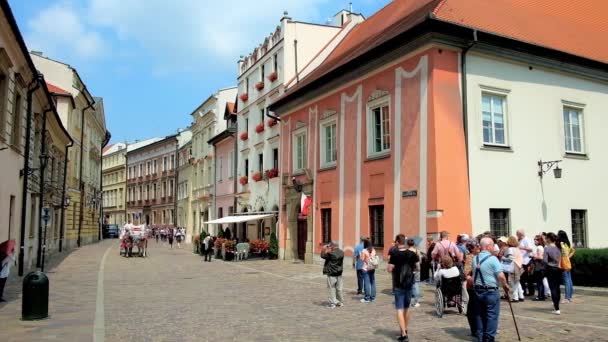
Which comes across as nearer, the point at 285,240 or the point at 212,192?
the point at 285,240

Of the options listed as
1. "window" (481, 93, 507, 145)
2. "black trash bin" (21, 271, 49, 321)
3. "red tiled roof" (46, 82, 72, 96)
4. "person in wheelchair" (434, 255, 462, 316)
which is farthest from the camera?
"red tiled roof" (46, 82, 72, 96)

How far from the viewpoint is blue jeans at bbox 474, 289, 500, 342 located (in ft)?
26.7

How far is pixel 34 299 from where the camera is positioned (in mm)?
10336

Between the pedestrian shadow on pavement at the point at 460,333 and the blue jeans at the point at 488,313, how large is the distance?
0.59 metres

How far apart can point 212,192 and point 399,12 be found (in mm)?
25053

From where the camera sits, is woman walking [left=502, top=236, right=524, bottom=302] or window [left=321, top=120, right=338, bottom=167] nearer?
woman walking [left=502, top=236, right=524, bottom=302]

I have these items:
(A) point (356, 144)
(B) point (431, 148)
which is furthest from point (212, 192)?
(B) point (431, 148)

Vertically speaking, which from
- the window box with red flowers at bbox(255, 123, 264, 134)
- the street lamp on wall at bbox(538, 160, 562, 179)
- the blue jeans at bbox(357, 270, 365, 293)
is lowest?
the blue jeans at bbox(357, 270, 365, 293)

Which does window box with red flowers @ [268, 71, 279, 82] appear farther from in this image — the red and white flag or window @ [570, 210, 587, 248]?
window @ [570, 210, 587, 248]

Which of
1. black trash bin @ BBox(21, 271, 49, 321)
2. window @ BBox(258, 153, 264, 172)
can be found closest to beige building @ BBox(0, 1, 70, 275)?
black trash bin @ BBox(21, 271, 49, 321)

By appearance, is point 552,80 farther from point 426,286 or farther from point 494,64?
point 426,286

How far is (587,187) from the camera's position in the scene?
771 inches

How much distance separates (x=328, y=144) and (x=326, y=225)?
3.46 m

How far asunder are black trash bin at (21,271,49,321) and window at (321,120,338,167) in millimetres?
14139
